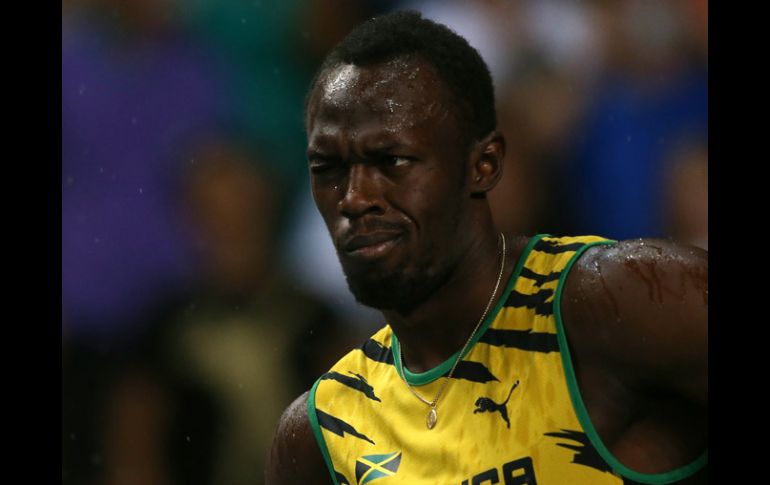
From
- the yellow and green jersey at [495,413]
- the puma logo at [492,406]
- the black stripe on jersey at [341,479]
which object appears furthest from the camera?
the black stripe on jersey at [341,479]

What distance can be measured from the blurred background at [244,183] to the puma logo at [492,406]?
44.4 inches

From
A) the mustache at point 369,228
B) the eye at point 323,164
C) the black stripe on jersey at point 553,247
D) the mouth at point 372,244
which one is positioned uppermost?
the eye at point 323,164

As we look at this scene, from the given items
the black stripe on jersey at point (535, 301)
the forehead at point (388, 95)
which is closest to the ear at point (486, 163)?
the forehead at point (388, 95)

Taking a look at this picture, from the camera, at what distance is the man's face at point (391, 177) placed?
2.00m

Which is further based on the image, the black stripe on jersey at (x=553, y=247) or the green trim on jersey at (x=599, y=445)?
the black stripe on jersey at (x=553, y=247)

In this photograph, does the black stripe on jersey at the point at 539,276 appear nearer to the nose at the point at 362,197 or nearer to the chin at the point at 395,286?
the chin at the point at 395,286

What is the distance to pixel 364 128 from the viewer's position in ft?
6.57

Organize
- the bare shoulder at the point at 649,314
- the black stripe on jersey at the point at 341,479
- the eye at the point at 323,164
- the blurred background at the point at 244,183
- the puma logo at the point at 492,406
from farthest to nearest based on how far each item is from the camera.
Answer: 1. the blurred background at the point at 244,183
2. the black stripe on jersey at the point at 341,479
3. the eye at the point at 323,164
4. the puma logo at the point at 492,406
5. the bare shoulder at the point at 649,314

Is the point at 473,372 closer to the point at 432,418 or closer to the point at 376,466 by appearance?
the point at 432,418

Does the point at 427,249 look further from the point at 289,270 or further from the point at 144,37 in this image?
the point at 144,37

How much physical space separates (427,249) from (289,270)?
1430 mm

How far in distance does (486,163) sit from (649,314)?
1.74ft

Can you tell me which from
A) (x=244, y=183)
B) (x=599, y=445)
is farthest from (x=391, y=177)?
(x=244, y=183)
